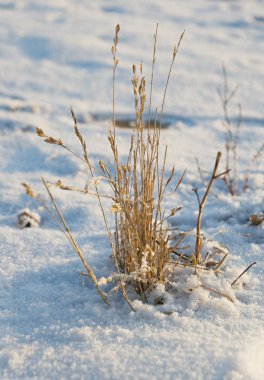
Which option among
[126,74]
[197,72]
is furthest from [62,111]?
[197,72]

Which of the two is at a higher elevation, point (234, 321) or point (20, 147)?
point (234, 321)

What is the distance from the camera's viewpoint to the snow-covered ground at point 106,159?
132 cm

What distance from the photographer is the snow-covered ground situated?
132cm

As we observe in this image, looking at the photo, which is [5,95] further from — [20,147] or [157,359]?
[157,359]

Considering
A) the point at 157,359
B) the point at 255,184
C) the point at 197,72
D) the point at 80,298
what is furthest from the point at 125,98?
the point at 157,359

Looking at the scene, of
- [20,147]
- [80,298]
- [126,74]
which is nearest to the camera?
[80,298]

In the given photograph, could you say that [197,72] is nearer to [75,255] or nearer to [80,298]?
[75,255]

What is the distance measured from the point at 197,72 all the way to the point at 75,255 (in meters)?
2.78

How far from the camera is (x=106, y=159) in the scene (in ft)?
9.63

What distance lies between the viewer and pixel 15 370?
129cm

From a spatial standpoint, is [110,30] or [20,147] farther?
[110,30]

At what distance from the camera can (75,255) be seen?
1.87 meters

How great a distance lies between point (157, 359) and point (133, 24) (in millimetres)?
4670

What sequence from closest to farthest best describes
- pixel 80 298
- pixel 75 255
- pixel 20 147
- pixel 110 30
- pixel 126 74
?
pixel 80 298
pixel 75 255
pixel 20 147
pixel 126 74
pixel 110 30
